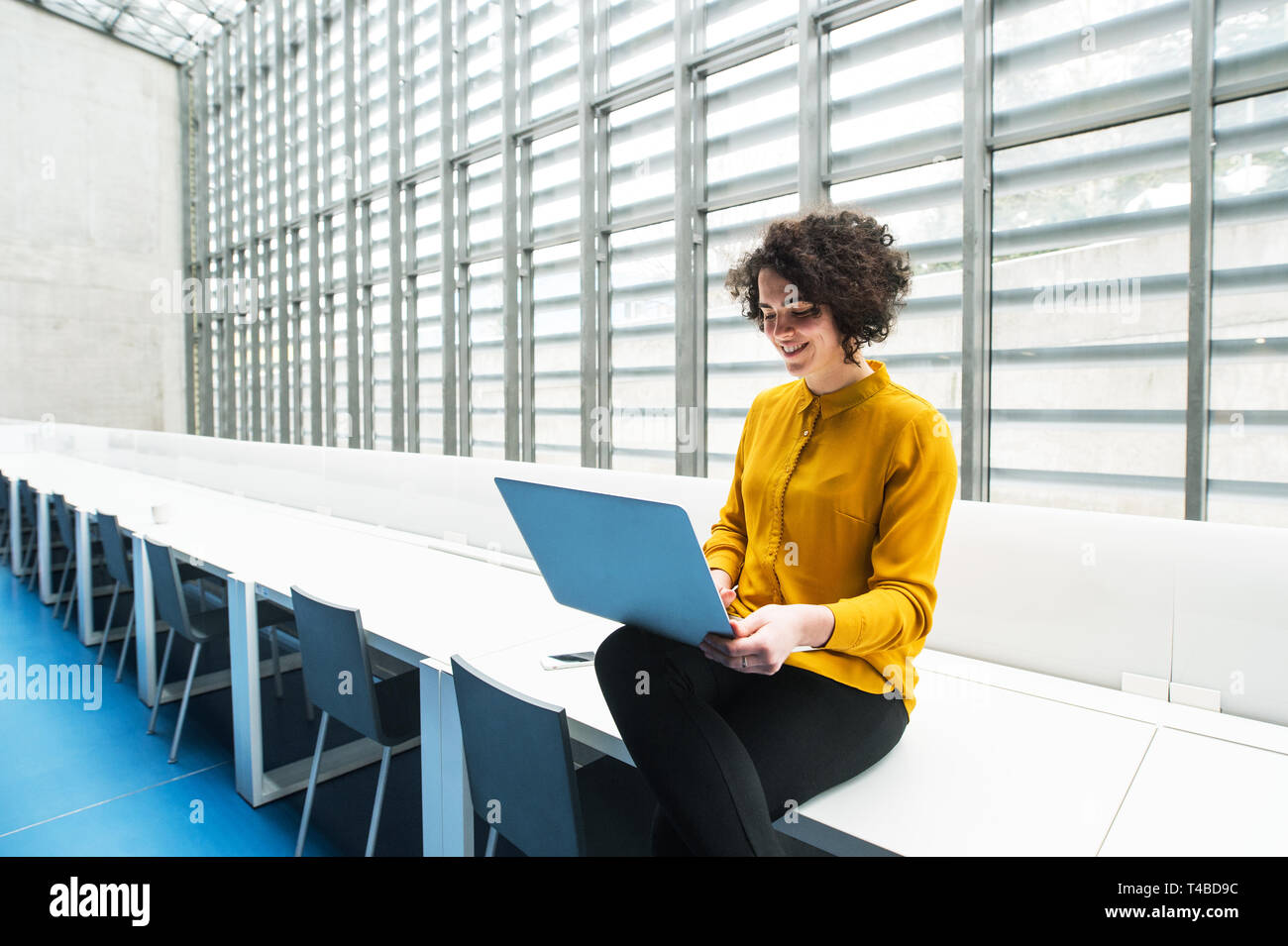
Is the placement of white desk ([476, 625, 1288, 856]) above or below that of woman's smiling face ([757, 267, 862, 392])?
below

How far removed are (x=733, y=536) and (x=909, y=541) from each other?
51 cm

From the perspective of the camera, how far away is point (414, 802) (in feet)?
8.50

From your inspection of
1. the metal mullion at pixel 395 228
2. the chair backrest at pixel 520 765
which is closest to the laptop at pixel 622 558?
the chair backrest at pixel 520 765

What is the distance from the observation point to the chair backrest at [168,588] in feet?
9.32

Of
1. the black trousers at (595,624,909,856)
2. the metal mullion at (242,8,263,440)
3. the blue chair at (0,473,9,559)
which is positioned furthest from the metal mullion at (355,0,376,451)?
the black trousers at (595,624,909,856)

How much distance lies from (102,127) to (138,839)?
13.6 m

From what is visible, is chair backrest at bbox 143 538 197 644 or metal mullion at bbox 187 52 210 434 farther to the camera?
metal mullion at bbox 187 52 210 434

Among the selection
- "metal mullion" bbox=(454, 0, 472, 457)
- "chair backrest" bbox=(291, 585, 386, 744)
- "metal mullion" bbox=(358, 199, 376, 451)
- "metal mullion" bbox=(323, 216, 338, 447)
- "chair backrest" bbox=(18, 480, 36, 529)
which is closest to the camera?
"chair backrest" bbox=(291, 585, 386, 744)

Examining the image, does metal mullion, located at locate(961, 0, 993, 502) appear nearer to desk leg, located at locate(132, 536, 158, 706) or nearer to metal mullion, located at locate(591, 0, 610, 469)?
metal mullion, located at locate(591, 0, 610, 469)

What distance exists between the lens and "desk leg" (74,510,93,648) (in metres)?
4.10

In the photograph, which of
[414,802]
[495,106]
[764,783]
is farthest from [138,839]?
[495,106]

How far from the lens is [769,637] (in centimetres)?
116

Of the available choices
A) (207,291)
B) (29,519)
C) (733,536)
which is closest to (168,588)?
(733,536)

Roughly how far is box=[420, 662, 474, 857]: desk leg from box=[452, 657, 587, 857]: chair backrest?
6.9 inches
